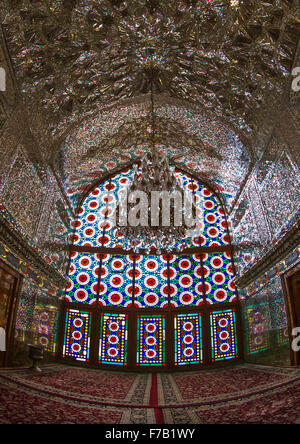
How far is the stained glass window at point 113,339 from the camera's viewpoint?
6.62 metres

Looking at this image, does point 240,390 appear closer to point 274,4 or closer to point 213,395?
point 213,395

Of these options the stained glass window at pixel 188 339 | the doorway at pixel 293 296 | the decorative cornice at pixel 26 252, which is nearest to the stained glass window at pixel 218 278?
the stained glass window at pixel 188 339

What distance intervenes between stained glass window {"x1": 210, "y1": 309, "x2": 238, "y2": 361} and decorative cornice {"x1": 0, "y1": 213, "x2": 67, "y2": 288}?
3332 mm

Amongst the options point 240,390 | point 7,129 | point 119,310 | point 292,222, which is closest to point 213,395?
point 240,390

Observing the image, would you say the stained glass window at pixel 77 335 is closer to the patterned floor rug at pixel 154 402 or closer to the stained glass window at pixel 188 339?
the stained glass window at pixel 188 339

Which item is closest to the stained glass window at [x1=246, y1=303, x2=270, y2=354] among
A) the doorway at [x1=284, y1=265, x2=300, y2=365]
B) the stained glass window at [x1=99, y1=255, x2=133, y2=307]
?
the doorway at [x1=284, y1=265, x2=300, y2=365]

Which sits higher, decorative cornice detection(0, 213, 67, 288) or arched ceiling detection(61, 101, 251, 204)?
arched ceiling detection(61, 101, 251, 204)

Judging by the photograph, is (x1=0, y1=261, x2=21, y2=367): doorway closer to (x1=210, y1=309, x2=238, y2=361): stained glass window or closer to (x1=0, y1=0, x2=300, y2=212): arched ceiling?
(x1=0, y1=0, x2=300, y2=212): arched ceiling

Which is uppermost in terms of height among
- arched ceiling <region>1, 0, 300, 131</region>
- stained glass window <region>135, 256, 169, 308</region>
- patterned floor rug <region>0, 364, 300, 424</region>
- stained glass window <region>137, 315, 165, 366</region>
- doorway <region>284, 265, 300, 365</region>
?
arched ceiling <region>1, 0, 300, 131</region>

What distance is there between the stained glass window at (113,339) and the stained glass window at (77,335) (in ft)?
0.99

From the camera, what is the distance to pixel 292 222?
4715 mm

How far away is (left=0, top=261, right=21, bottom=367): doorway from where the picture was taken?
459cm

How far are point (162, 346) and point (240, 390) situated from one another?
10.4ft
